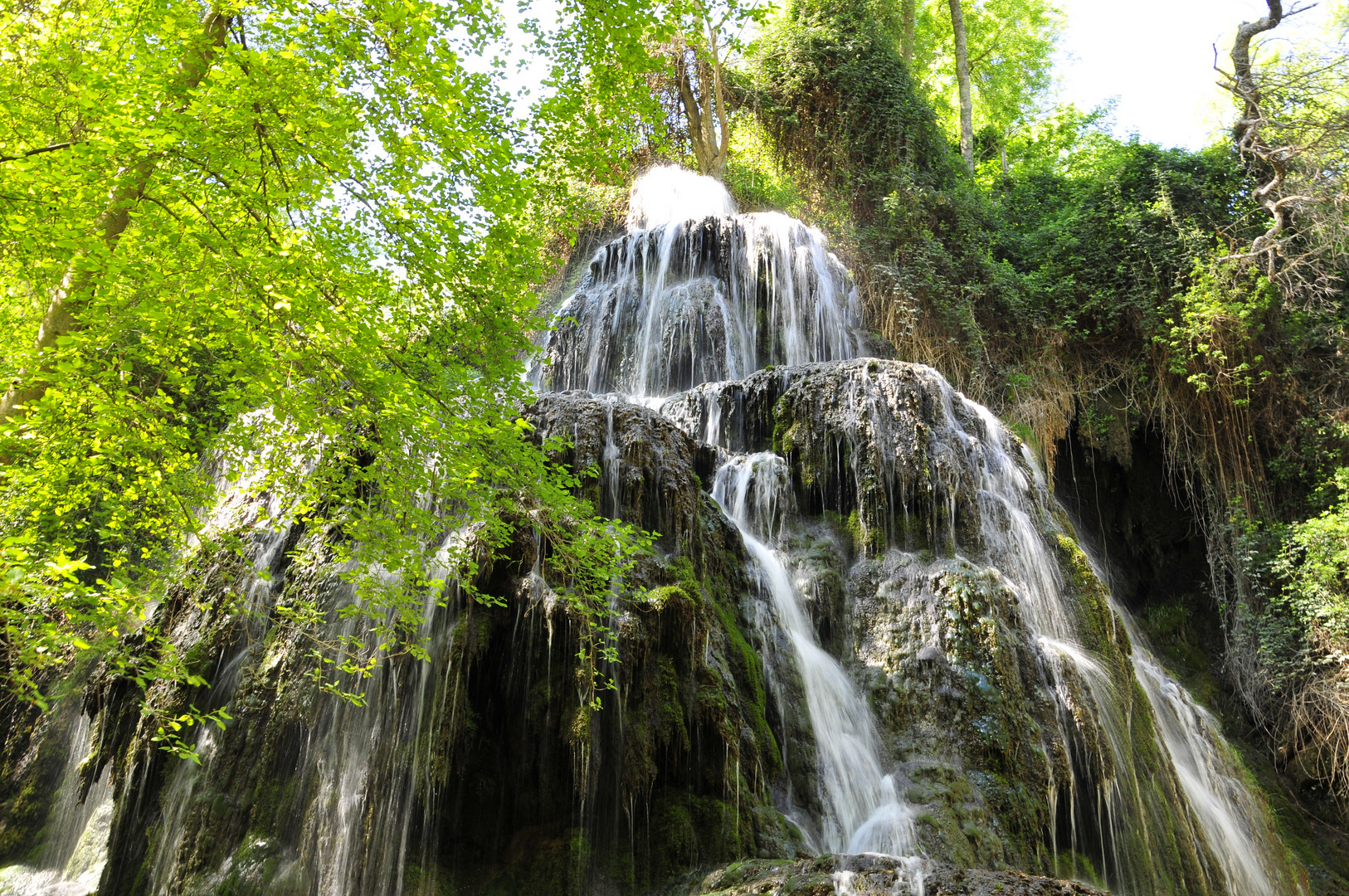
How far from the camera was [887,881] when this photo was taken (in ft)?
14.0

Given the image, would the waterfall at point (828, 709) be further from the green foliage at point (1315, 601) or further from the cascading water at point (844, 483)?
the green foliage at point (1315, 601)

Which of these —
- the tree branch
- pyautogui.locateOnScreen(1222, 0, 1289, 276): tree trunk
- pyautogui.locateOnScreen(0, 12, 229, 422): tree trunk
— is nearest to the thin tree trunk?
pyautogui.locateOnScreen(1222, 0, 1289, 276): tree trunk

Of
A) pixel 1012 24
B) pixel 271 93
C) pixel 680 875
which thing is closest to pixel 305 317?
pixel 271 93

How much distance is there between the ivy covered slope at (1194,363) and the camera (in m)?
10.6

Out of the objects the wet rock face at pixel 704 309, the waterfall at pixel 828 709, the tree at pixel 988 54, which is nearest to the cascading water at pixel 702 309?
the wet rock face at pixel 704 309

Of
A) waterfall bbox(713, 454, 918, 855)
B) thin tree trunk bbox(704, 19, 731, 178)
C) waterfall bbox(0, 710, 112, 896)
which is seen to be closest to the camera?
waterfall bbox(713, 454, 918, 855)

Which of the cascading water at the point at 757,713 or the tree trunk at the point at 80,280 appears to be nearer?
the tree trunk at the point at 80,280

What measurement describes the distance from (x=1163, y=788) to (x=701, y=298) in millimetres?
9948

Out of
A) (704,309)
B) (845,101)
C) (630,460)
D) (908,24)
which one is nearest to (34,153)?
(630,460)

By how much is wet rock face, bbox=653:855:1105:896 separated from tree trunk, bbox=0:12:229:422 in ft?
17.7

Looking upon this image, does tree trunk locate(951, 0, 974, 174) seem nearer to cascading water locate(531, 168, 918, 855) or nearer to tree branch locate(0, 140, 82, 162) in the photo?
cascading water locate(531, 168, 918, 855)

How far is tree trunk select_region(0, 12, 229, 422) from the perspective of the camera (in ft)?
16.7

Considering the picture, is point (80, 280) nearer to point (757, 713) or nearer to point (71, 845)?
point (757, 713)

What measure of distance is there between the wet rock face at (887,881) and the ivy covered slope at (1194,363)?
823 cm
